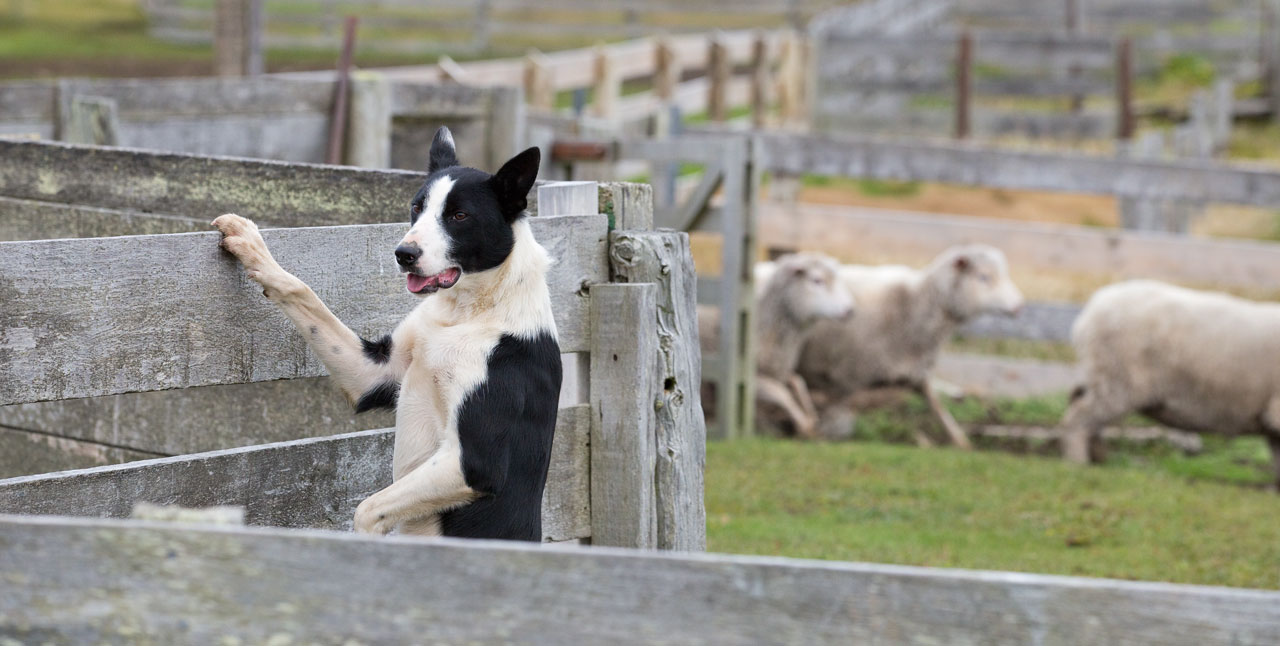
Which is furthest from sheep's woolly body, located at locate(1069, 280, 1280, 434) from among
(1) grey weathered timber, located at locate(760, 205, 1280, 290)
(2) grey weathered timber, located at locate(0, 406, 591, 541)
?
(2) grey weathered timber, located at locate(0, 406, 591, 541)

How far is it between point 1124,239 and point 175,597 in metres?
9.29

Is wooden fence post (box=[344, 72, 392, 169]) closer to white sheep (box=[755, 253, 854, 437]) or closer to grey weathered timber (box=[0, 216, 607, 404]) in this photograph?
white sheep (box=[755, 253, 854, 437])

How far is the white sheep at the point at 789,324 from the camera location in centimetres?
921

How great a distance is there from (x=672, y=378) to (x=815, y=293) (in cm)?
591

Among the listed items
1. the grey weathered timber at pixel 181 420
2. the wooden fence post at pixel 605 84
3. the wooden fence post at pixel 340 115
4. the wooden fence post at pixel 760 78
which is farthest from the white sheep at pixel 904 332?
the wooden fence post at pixel 760 78

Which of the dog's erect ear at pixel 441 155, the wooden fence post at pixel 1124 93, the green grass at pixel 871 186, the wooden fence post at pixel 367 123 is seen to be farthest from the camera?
the green grass at pixel 871 186

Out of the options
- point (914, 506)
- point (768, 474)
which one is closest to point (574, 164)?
point (768, 474)

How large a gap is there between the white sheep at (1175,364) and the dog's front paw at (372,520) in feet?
22.8

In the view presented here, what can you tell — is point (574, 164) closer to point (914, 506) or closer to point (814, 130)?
point (914, 506)

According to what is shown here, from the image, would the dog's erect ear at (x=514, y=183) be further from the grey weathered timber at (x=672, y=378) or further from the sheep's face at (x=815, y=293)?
the sheep's face at (x=815, y=293)

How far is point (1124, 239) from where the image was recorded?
32.4 ft

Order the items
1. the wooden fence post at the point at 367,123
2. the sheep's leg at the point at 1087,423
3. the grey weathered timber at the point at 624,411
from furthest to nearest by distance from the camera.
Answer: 1. the sheep's leg at the point at 1087,423
2. the wooden fence post at the point at 367,123
3. the grey weathered timber at the point at 624,411

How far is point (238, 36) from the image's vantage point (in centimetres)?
912

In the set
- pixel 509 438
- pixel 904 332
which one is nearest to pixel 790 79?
pixel 904 332
